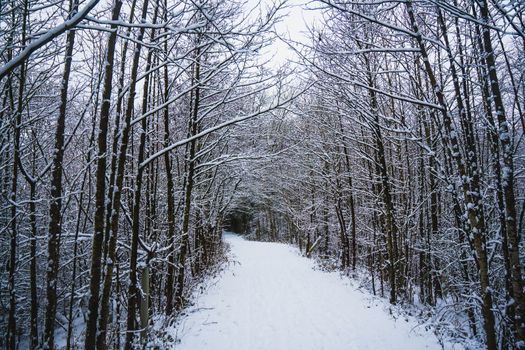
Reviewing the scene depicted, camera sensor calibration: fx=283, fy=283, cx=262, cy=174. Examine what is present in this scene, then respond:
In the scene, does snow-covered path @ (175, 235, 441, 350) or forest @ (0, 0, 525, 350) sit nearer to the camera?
forest @ (0, 0, 525, 350)

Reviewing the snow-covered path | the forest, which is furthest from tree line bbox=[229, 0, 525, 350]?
the snow-covered path

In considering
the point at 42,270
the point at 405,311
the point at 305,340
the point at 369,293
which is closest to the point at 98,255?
the point at 305,340

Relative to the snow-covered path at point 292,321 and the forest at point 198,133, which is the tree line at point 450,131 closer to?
the forest at point 198,133

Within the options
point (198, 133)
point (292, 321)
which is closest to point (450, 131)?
point (198, 133)

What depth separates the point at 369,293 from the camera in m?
8.30

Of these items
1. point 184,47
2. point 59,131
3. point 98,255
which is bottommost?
point 98,255

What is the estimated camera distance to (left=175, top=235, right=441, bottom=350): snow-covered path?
494cm

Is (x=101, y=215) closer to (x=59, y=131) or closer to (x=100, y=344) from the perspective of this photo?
(x=59, y=131)

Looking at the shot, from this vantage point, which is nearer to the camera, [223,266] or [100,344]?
[100,344]

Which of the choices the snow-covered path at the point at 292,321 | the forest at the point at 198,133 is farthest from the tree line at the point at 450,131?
the snow-covered path at the point at 292,321

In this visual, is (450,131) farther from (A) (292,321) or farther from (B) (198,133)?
(A) (292,321)

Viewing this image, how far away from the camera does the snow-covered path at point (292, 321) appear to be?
494cm

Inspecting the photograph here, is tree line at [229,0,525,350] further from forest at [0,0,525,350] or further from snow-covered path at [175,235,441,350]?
snow-covered path at [175,235,441,350]

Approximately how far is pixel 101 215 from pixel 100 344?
1.41 metres
